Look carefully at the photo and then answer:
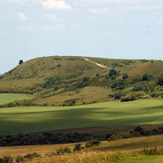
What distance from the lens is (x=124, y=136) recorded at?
60.4 metres

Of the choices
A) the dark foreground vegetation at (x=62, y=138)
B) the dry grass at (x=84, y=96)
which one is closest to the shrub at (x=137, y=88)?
the dry grass at (x=84, y=96)

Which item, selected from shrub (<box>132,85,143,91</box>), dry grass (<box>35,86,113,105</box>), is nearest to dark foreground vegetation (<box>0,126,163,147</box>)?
dry grass (<box>35,86,113,105</box>)

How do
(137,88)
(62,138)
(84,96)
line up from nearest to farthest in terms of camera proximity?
(62,138), (137,88), (84,96)

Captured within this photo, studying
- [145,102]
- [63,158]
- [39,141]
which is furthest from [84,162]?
[145,102]

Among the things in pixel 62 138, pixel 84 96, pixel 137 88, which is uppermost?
pixel 137 88

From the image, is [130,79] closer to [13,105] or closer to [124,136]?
[13,105]

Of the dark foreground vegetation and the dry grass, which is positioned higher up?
the dry grass

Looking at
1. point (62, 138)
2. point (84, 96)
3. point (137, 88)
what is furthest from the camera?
point (84, 96)

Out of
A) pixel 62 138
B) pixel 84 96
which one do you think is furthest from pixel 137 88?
pixel 62 138

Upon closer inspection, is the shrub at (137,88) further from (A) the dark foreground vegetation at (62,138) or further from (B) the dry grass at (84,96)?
(A) the dark foreground vegetation at (62,138)

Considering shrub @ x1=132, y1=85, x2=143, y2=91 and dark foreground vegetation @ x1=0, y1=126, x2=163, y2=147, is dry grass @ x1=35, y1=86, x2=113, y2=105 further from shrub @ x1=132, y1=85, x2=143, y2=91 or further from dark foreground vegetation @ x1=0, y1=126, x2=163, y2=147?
dark foreground vegetation @ x1=0, y1=126, x2=163, y2=147

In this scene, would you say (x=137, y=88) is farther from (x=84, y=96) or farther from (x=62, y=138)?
(x=62, y=138)

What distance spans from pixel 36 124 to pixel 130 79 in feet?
361

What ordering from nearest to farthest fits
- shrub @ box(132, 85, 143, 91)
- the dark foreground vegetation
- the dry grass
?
the dark foreground vegetation → shrub @ box(132, 85, 143, 91) → the dry grass
